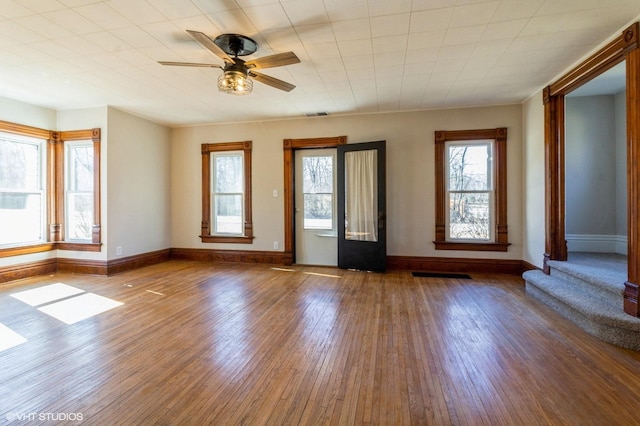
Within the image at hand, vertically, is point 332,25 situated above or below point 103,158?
above

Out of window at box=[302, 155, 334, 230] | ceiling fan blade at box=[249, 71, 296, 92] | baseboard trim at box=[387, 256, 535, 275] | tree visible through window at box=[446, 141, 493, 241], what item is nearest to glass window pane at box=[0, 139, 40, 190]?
ceiling fan blade at box=[249, 71, 296, 92]

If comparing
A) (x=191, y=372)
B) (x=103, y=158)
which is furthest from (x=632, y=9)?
(x=103, y=158)

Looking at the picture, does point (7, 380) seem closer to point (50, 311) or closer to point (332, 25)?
point (50, 311)

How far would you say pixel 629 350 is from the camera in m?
2.43

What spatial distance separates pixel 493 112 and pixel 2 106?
748 centimetres

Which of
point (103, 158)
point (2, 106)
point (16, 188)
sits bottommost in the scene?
point (16, 188)

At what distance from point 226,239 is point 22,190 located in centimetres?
318

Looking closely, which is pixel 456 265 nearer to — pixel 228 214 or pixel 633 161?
pixel 633 161

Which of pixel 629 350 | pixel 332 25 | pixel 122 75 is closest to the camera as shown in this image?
pixel 629 350

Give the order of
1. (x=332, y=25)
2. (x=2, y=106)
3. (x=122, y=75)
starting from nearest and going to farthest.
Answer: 1. (x=332, y=25)
2. (x=122, y=75)
3. (x=2, y=106)

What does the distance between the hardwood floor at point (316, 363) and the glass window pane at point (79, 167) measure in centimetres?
204

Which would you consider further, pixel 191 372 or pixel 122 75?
pixel 122 75

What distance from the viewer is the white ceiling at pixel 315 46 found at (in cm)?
247

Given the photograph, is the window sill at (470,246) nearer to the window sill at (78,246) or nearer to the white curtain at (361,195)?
the white curtain at (361,195)
